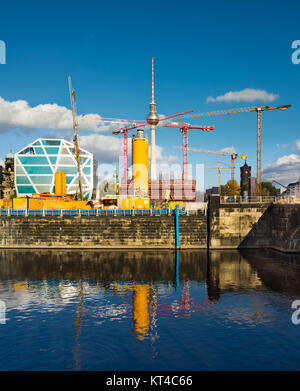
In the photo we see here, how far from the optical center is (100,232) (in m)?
63.3

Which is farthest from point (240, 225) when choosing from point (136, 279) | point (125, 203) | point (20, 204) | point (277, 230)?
point (20, 204)

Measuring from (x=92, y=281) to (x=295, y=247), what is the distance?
37615 millimetres

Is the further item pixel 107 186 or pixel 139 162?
pixel 107 186

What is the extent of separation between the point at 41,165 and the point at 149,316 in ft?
494

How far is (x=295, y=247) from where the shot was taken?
5662 cm

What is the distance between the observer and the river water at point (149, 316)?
20.3m

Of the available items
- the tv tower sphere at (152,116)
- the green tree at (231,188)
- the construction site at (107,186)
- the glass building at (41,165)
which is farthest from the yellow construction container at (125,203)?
the green tree at (231,188)

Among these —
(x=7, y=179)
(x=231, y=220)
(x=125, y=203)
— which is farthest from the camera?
(x=7, y=179)

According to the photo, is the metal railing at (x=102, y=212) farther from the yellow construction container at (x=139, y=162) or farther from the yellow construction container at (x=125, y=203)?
the yellow construction container at (x=139, y=162)

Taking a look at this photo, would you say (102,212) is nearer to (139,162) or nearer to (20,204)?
(20,204)

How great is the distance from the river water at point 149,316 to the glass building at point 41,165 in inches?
4812

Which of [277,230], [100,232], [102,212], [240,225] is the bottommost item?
[100,232]
